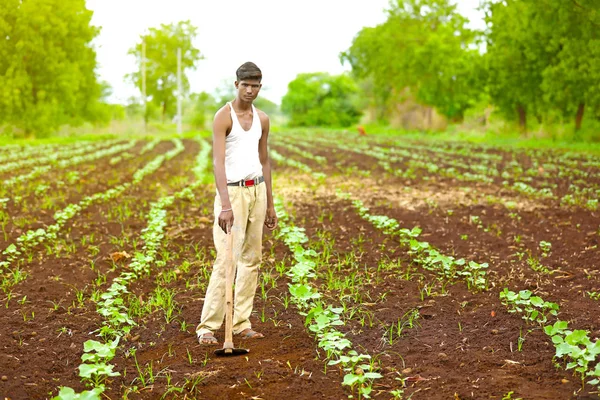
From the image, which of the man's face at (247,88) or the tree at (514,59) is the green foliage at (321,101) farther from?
the man's face at (247,88)

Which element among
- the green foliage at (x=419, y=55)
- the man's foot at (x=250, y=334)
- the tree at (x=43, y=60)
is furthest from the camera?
the green foliage at (x=419, y=55)

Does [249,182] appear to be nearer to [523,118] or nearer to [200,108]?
[523,118]

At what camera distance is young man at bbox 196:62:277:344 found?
14.8 feet

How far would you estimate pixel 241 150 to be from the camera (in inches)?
182

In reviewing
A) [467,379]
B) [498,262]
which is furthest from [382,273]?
[467,379]

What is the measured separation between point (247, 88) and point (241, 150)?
1.37 ft

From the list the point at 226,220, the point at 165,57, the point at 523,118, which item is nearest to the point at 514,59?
the point at 523,118

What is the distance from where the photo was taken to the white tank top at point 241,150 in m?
4.61

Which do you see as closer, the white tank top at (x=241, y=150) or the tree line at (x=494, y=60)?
the white tank top at (x=241, y=150)

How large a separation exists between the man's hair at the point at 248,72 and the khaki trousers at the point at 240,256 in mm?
736

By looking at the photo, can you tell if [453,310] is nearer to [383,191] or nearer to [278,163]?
[383,191]

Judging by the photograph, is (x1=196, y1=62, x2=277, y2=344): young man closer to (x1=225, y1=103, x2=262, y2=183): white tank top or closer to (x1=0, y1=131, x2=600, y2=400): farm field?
(x1=225, y1=103, x2=262, y2=183): white tank top

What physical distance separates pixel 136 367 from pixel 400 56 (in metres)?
38.7

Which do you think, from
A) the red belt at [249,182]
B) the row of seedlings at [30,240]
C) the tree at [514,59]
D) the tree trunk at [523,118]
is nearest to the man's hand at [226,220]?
the red belt at [249,182]
